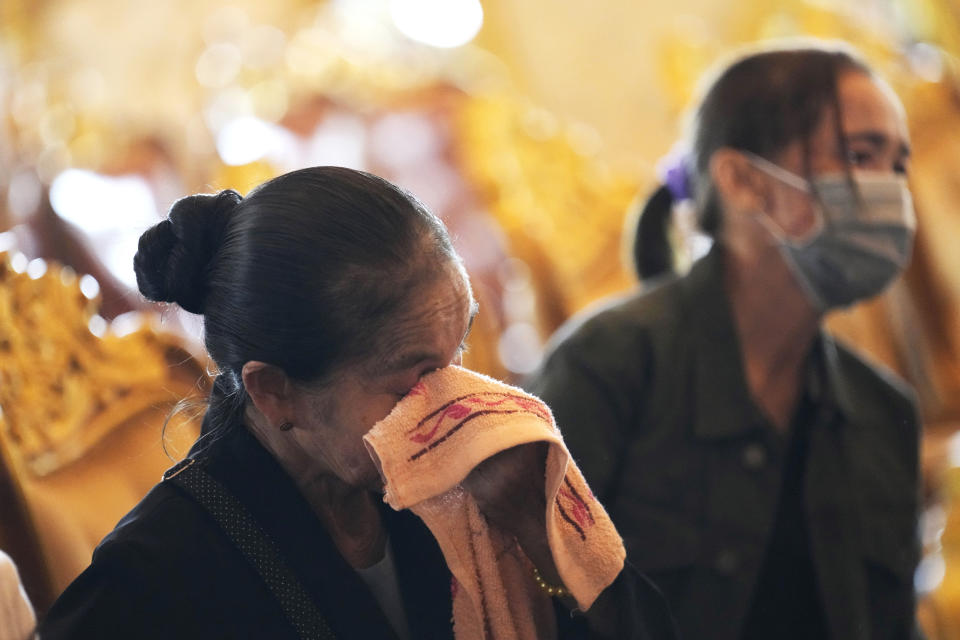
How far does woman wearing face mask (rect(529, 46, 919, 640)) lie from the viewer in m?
1.39

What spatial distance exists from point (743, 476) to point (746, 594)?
0.16 meters

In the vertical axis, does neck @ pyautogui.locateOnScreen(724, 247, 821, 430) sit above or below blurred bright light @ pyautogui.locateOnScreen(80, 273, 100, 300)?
below

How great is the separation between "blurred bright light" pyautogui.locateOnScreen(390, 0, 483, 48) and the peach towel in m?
3.14

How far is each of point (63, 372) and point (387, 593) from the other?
436 mm

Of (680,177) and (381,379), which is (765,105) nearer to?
(680,177)

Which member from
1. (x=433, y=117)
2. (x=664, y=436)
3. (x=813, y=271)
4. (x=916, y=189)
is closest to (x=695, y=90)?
(x=916, y=189)

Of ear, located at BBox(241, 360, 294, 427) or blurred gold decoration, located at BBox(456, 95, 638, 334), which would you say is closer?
ear, located at BBox(241, 360, 294, 427)

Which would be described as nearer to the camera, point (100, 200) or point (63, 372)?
point (63, 372)

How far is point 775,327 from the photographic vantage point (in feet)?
5.14

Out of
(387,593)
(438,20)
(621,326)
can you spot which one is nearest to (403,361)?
(387,593)

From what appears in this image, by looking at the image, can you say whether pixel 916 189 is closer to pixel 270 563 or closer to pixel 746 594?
pixel 746 594

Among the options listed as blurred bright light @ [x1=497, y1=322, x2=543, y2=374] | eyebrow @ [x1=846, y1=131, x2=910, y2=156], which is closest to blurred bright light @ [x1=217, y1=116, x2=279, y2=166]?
blurred bright light @ [x1=497, y1=322, x2=543, y2=374]

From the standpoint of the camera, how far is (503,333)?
215 cm

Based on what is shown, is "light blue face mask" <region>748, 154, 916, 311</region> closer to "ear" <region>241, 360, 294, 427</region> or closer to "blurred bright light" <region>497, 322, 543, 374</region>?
"blurred bright light" <region>497, 322, 543, 374</region>
